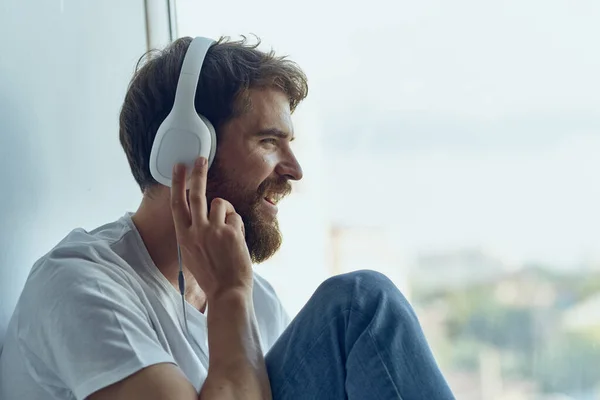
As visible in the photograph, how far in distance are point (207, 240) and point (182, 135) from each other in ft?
0.52

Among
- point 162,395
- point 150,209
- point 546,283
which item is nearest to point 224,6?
point 150,209

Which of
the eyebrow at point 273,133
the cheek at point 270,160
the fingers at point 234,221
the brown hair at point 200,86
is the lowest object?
the fingers at point 234,221

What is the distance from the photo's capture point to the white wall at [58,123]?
1.12 m

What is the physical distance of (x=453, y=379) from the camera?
58.6 inches

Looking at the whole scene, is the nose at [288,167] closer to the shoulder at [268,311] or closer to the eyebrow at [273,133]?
the eyebrow at [273,133]

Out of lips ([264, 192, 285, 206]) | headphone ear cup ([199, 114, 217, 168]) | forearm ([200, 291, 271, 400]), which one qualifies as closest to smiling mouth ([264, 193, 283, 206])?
lips ([264, 192, 285, 206])

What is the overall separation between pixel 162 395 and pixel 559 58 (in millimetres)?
923

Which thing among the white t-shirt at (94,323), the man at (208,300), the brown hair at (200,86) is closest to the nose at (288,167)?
the man at (208,300)

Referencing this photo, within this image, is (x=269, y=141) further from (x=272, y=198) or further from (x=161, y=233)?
Result: (x=161, y=233)

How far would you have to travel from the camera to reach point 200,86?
1.20 metres

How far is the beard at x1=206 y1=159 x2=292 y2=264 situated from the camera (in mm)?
1208

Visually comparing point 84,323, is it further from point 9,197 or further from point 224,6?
point 224,6

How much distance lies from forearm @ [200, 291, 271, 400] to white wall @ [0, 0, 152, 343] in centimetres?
31

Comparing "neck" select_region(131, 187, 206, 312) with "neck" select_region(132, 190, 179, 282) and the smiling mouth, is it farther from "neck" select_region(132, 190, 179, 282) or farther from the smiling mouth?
the smiling mouth
